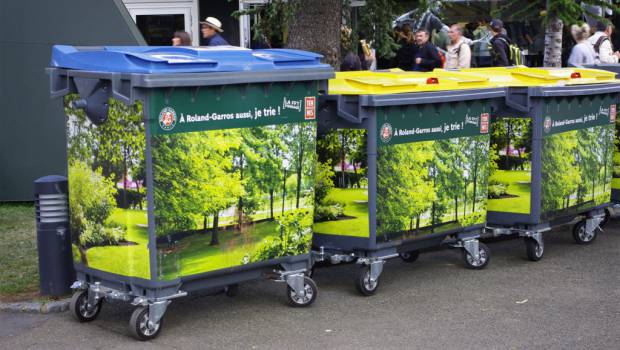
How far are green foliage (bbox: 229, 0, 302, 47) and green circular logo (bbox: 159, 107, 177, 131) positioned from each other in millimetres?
4977

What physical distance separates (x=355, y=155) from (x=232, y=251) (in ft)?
4.20

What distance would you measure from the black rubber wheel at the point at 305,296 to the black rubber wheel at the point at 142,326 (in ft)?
3.67

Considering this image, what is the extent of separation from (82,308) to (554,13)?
7857 millimetres

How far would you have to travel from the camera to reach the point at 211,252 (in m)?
6.50

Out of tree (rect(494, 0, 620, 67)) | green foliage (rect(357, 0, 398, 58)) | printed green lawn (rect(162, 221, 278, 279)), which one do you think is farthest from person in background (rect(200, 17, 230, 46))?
printed green lawn (rect(162, 221, 278, 279))

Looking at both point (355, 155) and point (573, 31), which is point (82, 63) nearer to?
point (355, 155)

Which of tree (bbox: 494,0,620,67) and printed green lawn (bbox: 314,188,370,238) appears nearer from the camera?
printed green lawn (bbox: 314,188,370,238)

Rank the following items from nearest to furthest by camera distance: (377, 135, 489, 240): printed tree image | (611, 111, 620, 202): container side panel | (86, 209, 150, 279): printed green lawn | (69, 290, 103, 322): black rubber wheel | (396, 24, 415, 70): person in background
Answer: (86, 209, 150, 279): printed green lawn < (69, 290, 103, 322): black rubber wheel < (377, 135, 489, 240): printed tree image < (611, 111, 620, 202): container side panel < (396, 24, 415, 70): person in background

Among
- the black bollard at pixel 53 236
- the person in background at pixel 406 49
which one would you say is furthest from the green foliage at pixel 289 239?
the person in background at pixel 406 49

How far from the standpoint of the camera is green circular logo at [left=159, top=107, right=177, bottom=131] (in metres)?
6.12

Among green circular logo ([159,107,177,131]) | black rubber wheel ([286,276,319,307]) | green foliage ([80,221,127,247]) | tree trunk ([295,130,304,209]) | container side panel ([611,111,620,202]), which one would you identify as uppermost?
green circular logo ([159,107,177,131])

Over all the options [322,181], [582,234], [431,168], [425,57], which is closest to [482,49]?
[425,57]

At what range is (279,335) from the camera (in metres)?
6.57

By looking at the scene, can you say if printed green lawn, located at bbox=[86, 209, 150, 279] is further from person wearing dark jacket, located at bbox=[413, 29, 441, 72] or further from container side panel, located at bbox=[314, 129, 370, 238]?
person wearing dark jacket, located at bbox=[413, 29, 441, 72]
